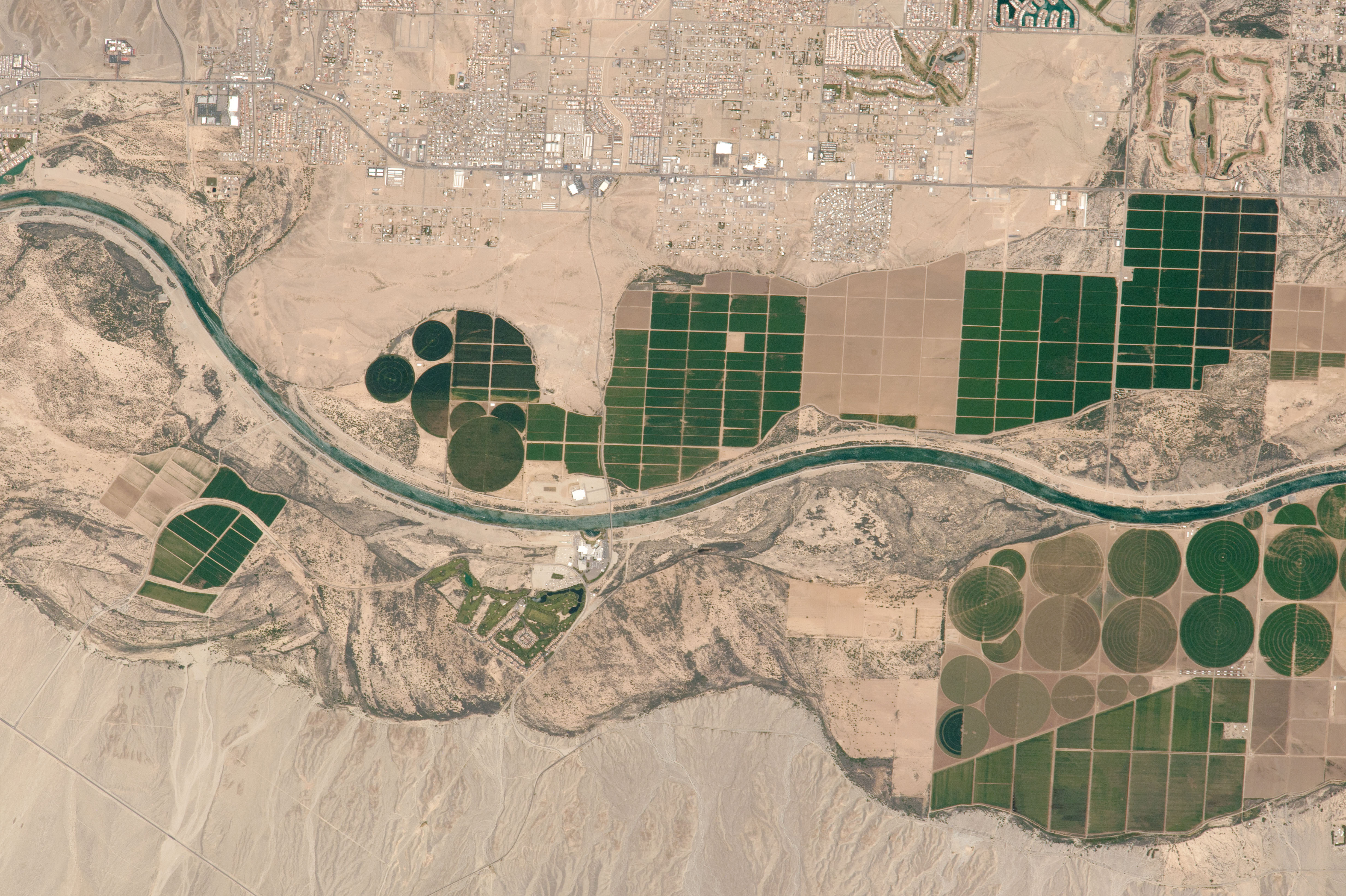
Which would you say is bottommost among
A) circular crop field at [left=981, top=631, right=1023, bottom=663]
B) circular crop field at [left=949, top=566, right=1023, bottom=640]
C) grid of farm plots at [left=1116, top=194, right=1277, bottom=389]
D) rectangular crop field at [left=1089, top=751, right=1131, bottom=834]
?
rectangular crop field at [left=1089, top=751, right=1131, bottom=834]

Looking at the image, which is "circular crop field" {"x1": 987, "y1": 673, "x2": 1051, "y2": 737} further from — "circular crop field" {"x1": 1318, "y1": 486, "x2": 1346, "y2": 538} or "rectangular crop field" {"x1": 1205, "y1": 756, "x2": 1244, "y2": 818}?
"circular crop field" {"x1": 1318, "y1": 486, "x2": 1346, "y2": 538}

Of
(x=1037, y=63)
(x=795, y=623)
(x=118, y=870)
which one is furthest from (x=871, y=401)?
(x=118, y=870)

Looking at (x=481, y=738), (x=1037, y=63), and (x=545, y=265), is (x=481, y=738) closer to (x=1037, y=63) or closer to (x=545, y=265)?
(x=545, y=265)

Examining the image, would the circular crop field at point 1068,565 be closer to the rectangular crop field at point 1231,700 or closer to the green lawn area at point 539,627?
the rectangular crop field at point 1231,700

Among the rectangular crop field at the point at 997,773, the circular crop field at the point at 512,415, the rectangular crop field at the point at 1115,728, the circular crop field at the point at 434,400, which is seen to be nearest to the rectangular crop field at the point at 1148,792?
the rectangular crop field at the point at 1115,728

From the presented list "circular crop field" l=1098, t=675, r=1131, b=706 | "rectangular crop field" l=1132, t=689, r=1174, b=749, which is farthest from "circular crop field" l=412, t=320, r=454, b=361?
"rectangular crop field" l=1132, t=689, r=1174, b=749
